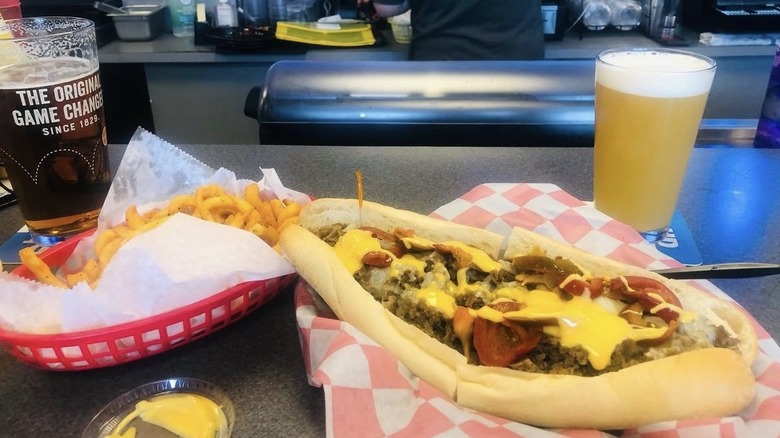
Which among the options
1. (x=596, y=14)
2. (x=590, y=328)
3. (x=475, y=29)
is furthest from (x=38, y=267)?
(x=596, y=14)

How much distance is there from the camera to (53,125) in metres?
1.38

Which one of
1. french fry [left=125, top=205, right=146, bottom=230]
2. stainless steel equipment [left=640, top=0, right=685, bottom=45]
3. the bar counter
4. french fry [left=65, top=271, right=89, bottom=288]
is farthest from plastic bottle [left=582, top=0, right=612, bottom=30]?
french fry [left=65, top=271, right=89, bottom=288]

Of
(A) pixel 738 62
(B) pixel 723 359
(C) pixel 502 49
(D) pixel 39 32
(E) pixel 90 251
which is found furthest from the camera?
(A) pixel 738 62

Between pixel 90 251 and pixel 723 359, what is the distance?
120cm

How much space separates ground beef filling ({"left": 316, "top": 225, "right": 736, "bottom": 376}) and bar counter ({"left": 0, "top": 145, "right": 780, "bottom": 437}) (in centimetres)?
19

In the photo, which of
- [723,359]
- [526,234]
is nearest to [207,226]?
[526,234]

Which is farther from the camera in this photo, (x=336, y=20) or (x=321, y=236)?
(x=336, y=20)

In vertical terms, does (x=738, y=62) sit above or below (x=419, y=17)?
below

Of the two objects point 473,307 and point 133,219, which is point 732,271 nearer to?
point 473,307

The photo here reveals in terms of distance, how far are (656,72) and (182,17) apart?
379cm

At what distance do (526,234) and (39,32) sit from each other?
1.21 m

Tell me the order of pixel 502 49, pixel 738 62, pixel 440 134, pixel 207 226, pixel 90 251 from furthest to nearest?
pixel 738 62 < pixel 502 49 < pixel 440 134 < pixel 90 251 < pixel 207 226

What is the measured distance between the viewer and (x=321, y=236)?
1381 mm

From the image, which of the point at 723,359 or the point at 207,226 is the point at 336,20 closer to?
the point at 207,226
